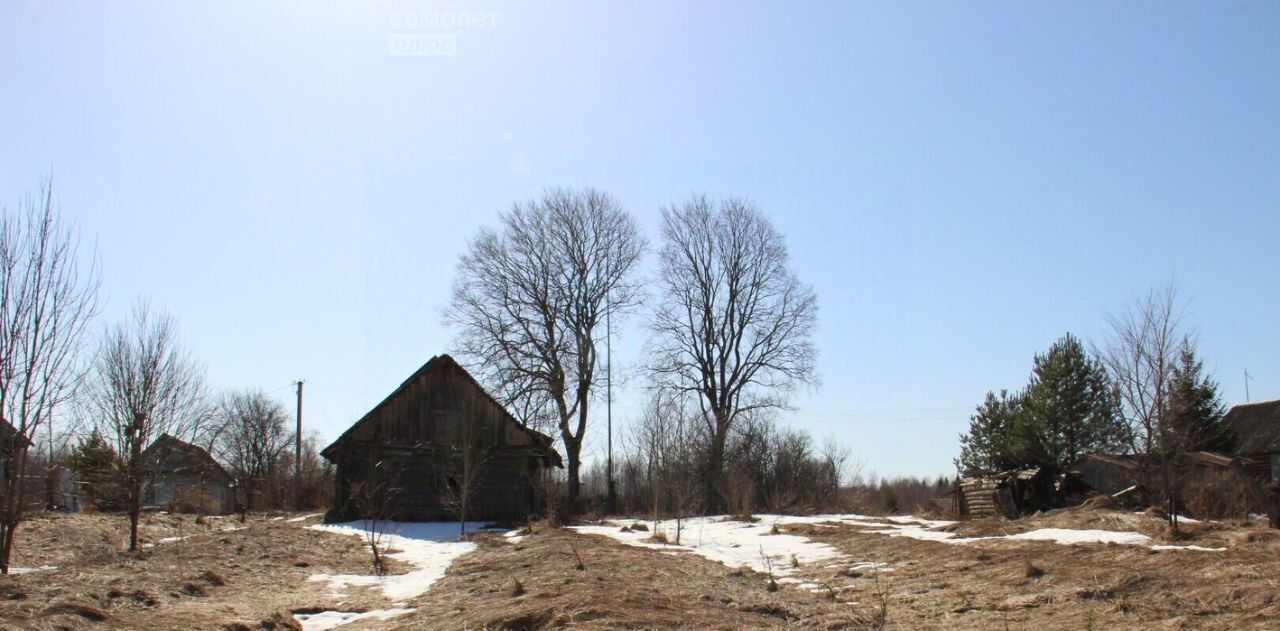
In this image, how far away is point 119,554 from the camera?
16.9 meters

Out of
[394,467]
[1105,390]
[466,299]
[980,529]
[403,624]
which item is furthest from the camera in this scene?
[466,299]

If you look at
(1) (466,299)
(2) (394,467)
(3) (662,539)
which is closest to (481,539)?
(3) (662,539)

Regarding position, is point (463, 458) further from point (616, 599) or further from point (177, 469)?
point (616, 599)

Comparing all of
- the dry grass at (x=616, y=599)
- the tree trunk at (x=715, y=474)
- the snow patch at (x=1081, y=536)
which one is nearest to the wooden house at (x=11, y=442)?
the dry grass at (x=616, y=599)

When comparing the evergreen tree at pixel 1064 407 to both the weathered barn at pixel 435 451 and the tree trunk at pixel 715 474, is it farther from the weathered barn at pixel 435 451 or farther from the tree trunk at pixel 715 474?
the weathered barn at pixel 435 451

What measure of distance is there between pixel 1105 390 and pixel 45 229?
3628cm

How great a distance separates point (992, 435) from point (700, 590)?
3439 centimetres

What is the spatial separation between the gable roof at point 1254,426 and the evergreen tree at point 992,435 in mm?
8076

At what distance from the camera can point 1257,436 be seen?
40438 mm

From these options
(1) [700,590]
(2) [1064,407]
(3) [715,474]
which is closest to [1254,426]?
(2) [1064,407]

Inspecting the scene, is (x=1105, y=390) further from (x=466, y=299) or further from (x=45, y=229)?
Answer: (x=45, y=229)

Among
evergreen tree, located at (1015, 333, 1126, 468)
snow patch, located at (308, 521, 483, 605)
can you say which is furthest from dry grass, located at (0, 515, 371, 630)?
A: evergreen tree, located at (1015, 333, 1126, 468)

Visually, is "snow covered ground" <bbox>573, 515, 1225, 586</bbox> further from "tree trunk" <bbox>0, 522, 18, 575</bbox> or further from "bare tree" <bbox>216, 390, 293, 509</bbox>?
"bare tree" <bbox>216, 390, 293, 509</bbox>

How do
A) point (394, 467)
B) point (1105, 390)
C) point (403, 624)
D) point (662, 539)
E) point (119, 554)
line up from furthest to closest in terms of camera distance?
1. point (1105, 390)
2. point (394, 467)
3. point (662, 539)
4. point (119, 554)
5. point (403, 624)
